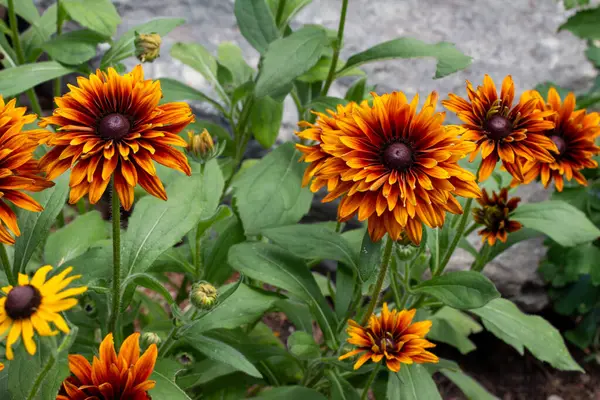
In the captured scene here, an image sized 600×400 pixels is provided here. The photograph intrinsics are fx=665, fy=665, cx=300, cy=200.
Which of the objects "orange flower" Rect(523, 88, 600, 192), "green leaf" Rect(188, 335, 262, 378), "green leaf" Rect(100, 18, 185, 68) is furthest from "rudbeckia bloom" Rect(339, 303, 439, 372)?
"green leaf" Rect(100, 18, 185, 68)

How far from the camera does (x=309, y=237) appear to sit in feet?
4.86

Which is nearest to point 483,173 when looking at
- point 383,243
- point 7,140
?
point 383,243

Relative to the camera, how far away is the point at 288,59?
5.06 ft

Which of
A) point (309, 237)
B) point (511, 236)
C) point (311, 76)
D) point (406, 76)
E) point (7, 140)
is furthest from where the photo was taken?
point (406, 76)

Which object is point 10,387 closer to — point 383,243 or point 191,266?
point 191,266

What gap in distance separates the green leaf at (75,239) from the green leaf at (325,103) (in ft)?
1.99

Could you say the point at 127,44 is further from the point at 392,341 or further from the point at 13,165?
the point at 392,341

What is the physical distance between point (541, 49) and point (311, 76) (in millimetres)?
1391

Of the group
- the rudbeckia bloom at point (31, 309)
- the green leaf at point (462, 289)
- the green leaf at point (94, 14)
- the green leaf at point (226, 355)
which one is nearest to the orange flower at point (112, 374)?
the rudbeckia bloom at point (31, 309)

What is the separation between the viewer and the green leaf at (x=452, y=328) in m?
1.95

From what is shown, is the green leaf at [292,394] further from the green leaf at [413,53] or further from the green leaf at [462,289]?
the green leaf at [413,53]

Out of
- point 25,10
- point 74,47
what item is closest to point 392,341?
point 74,47

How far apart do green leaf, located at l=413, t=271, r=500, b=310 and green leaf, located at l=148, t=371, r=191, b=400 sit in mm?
543

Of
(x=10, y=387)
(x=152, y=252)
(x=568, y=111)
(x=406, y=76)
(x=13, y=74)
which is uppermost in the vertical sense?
(x=406, y=76)
